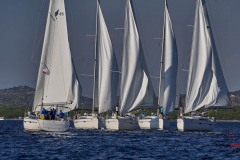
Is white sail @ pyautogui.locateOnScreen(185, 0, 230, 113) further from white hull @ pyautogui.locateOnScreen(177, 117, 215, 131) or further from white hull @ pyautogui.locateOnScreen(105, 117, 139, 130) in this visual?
white hull @ pyautogui.locateOnScreen(105, 117, 139, 130)

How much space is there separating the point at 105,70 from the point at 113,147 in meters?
41.4

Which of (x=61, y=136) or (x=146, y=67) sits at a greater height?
(x=146, y=67)

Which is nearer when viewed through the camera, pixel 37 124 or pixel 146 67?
pixel 37 124

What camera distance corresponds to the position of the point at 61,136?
311 ft

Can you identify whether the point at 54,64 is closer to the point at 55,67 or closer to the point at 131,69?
the point at 55,67

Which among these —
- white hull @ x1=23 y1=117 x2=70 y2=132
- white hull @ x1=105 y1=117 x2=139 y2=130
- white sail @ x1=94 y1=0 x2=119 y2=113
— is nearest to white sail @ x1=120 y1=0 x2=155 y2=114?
white sail @ x1=94 y1=0 x2=119 y2=113

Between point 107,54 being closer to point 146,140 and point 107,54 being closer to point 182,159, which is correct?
point 146,140

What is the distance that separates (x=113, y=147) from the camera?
79.4 meters

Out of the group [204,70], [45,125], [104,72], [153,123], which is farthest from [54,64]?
[204,70]

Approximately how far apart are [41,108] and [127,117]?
1613cm

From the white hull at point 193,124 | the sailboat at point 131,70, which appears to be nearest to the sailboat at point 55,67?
the sailboat at point 131,70

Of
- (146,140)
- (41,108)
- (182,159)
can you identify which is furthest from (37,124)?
(182,159)

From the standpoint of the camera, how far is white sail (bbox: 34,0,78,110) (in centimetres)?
10431

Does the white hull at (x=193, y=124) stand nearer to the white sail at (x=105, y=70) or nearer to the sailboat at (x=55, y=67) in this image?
the white sail at (x=105, y=70)
